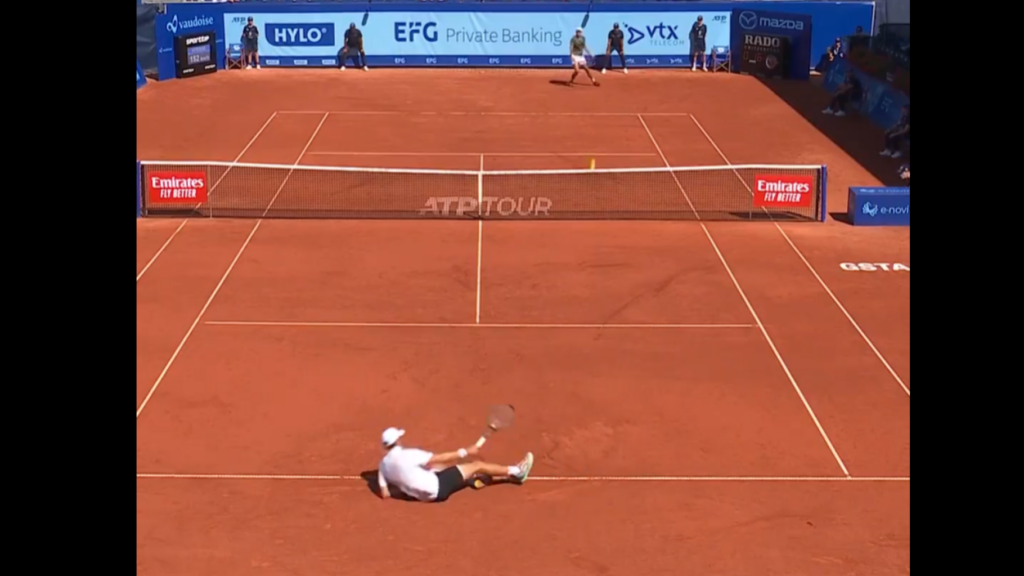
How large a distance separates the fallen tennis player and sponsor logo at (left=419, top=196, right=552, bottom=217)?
36.0 feet

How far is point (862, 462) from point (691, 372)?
10.3 ft

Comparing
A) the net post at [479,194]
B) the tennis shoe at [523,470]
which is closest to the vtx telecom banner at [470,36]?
the net post at [479,194]

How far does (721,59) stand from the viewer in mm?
40844

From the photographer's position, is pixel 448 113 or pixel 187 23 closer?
pixel 448 113

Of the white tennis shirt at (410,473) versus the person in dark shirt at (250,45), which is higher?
the person in dark shirt at (250,45)

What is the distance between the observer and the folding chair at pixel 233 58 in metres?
40.7

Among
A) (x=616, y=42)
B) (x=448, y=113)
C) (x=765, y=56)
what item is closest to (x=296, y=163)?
(x=448, y=113)

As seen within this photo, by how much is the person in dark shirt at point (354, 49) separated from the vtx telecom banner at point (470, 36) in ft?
1.25

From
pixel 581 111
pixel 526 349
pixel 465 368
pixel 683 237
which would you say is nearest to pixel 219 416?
pixel 465 368

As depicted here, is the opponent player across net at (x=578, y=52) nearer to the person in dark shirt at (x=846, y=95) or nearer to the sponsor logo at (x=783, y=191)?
the person in dark shirt at (x=846, y=95)

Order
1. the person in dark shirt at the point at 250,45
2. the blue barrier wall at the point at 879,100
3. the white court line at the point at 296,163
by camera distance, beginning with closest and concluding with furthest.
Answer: the white court line at the point at 296,163 < the blue barrier wall at the point at 879,100 < the person in dark shirt at the point at 250,45

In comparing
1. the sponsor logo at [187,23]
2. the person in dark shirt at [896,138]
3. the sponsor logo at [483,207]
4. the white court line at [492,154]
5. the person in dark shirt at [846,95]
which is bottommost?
the sponsor logo at [483,207]

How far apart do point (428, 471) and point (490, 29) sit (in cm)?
3045

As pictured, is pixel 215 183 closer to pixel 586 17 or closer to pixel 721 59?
pixel 586 17
